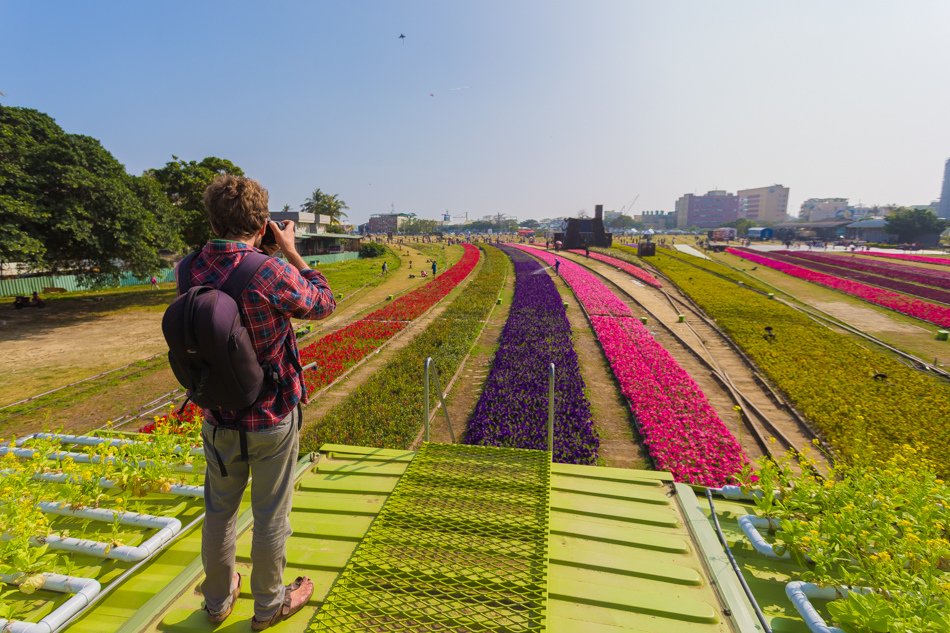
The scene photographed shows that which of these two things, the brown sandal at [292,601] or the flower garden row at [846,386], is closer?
the brown sandal at [292,601]

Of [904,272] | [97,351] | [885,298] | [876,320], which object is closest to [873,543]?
[97,351]

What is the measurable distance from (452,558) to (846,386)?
12.6 m

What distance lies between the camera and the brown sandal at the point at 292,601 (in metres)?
2.65

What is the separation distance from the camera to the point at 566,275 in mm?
32312

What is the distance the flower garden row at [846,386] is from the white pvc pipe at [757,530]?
7.02ft

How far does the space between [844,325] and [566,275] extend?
17.1m

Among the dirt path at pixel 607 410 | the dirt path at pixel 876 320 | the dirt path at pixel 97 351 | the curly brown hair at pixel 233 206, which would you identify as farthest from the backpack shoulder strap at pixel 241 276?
the dirt path at pixel 876 320

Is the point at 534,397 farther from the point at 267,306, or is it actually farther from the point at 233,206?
the point at 233,206

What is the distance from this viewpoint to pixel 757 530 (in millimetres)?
3631

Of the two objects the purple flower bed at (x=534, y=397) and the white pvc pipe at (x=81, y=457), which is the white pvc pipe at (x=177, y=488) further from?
the purple flower bed at (x=534, y=397)

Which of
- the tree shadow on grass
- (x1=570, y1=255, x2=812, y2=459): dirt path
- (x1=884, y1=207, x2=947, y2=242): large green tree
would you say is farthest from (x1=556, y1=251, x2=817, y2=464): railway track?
(x1=884, y1=207, x2=947, y2=242): large green tree

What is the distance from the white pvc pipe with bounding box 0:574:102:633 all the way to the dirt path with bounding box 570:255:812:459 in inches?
309

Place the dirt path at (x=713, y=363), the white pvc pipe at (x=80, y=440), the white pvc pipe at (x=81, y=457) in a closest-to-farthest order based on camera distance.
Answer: the white pvc pipe at (x=81, y=457) < the white pvc pipe at (x=80, y=440) < the dirt path at (x=713, y=363)

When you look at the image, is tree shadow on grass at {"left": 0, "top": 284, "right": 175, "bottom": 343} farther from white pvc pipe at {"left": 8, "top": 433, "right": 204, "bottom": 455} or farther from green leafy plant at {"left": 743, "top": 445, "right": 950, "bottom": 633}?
green leafy plant at {"left": 743, "top": 445, "right": 950, "bottom": 633}
